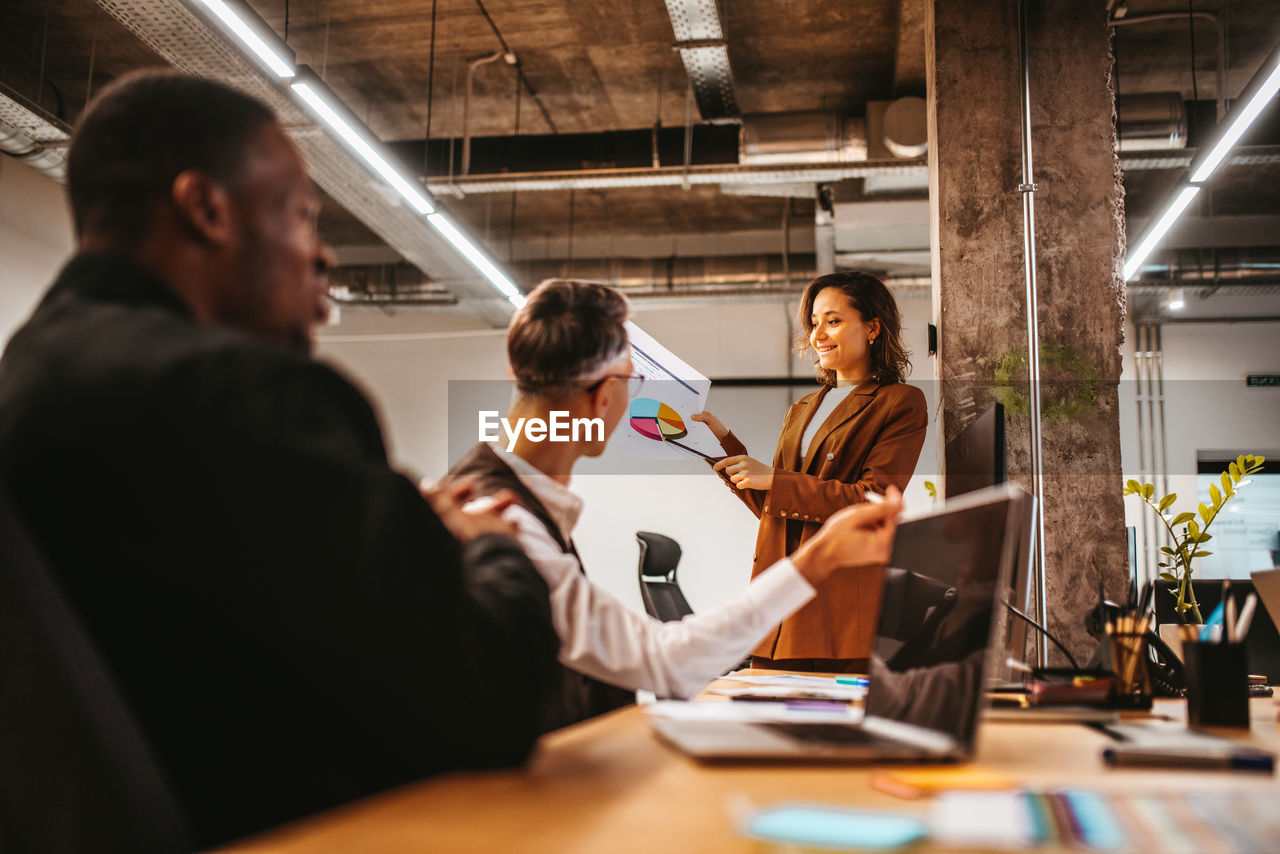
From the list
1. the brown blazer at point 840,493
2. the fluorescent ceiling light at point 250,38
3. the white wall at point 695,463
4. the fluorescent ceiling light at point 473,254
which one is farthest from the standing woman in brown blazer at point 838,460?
the white wall at point 695,463

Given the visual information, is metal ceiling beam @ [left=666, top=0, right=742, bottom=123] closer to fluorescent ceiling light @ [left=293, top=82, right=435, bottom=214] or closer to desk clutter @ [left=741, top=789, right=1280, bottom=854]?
fluorescent ceiling light @ [left=293, top=82, right=435, bottom=214]

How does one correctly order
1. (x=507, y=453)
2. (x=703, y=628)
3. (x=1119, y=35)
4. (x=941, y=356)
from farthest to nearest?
(x=1119, y=35)
(x=941, y=356)
(x=507, y=453)
(x=703, y=628)

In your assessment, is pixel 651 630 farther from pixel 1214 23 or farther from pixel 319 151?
pixel 1214 23

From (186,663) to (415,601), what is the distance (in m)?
0.17

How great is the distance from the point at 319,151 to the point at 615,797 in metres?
5.06

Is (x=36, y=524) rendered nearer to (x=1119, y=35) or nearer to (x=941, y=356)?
(x=941, y=356)

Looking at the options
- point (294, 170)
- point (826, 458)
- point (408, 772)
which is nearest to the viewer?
point (408, 772)

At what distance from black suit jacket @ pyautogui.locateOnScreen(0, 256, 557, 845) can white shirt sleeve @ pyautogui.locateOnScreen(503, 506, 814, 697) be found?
1.52ft

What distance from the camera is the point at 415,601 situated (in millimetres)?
694

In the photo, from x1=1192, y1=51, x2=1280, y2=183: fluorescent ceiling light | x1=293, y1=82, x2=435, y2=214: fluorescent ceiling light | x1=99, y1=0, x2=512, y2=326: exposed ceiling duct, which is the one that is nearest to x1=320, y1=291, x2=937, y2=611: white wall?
x1=99, y1=0, x2=512, y2=326: exposed ceiling duct

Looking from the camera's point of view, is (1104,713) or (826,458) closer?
(1104,713)

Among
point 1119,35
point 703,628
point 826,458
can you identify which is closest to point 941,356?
point 826,458

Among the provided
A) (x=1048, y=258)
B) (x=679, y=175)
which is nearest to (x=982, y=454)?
(x=1048, y=258)

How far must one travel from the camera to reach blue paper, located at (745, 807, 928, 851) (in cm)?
61
